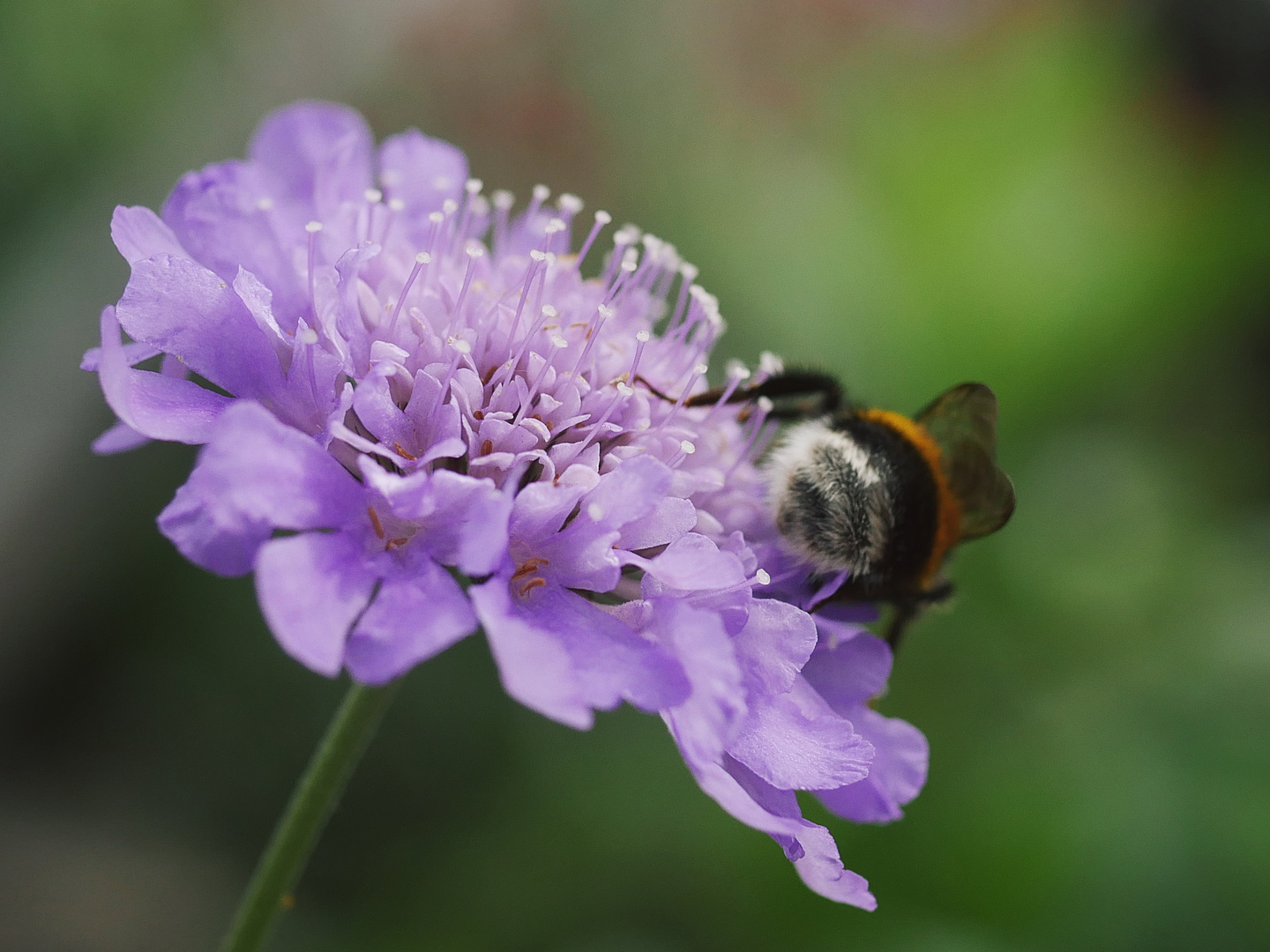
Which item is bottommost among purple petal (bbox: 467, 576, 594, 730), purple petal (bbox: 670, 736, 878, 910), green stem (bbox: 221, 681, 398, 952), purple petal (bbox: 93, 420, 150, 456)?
green stem (bbox: 221, 681, 398, 952)

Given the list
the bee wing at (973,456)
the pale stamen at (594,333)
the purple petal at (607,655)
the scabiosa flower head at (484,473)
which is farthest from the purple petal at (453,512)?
the bee wing at (973,456)

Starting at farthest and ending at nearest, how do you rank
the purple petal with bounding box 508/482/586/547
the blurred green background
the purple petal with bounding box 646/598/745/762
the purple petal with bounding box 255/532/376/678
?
the blurred green background
the purple petal with bounding box 508/482/586/547
the purple petal with bounding box 646/598/745/762
the purple petal with bounding box 255/532/376/678

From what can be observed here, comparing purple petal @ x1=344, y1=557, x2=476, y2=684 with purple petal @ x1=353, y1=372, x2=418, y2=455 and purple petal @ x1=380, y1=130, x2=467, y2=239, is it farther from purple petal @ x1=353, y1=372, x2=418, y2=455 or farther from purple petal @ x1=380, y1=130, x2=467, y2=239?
purple petal @ x1=380, y1=130, x2=467, y2=239

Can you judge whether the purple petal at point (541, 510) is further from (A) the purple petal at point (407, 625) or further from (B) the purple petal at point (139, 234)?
(B) the purple petal at point (139, 234)

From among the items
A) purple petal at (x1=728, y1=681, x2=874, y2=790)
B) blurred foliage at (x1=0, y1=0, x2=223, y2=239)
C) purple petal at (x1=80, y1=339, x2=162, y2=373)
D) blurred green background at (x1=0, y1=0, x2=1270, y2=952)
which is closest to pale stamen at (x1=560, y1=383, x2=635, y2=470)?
purple petal at (x1=728, y1=681, x2=874, y2=790)

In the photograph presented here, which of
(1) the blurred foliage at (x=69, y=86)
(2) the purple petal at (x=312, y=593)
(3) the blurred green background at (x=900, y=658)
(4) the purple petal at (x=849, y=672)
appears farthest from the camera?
(1) the blurred foliage at (x=69, y=86)

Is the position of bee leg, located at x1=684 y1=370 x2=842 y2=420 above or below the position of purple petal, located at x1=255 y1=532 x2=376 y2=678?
above
